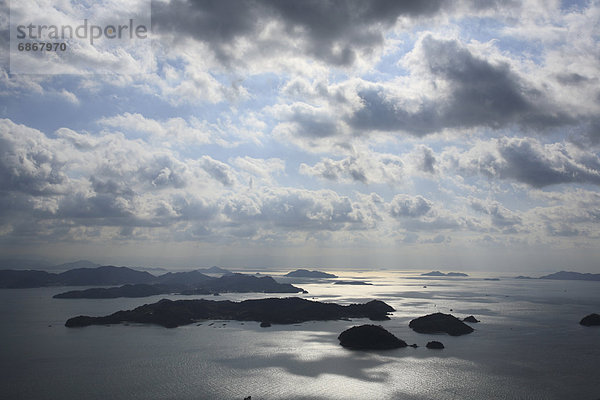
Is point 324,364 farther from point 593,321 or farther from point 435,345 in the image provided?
point 593,321

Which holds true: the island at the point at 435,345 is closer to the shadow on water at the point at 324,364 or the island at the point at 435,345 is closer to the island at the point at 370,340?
the island at the point at 370,340

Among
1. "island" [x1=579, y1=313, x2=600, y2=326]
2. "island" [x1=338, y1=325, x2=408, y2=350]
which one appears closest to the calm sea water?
"island" [x1=338, y1=325, x2=408, y2=350]

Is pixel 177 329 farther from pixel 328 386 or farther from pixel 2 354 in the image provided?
pixel 328 386

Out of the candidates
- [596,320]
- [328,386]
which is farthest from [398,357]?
[596,320]

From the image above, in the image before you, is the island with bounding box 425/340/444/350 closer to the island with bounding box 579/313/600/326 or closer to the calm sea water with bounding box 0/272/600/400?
the calm sea water with bounding box 0/272/600/400

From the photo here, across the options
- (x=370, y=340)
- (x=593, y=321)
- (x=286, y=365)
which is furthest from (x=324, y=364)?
(x=593, y=321)

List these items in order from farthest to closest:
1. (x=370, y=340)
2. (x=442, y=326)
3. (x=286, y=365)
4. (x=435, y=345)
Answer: (x=442, y=326) < (x=370, y=340) < (x=435, y=345) < (x=286, y=365)
